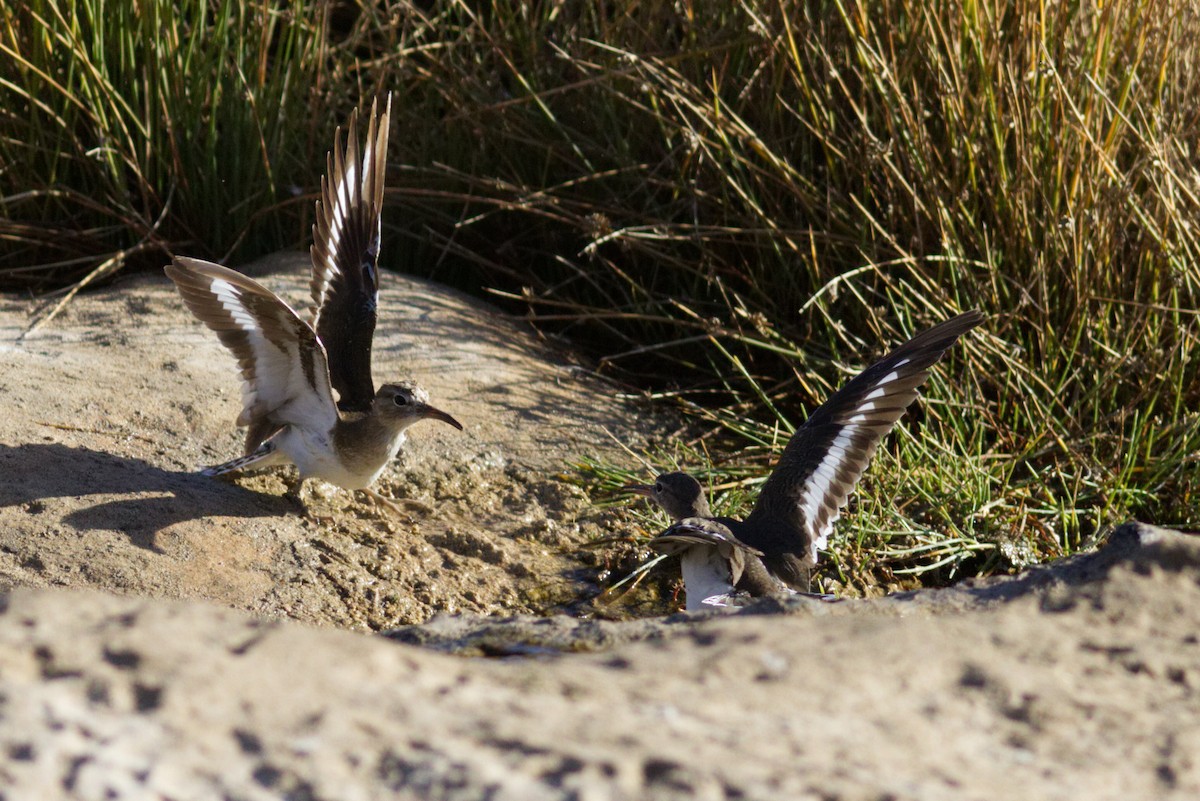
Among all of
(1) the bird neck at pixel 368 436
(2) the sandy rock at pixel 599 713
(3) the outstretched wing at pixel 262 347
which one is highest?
(2) the sandy rock at pixel 599 713

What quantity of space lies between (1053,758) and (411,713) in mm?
975

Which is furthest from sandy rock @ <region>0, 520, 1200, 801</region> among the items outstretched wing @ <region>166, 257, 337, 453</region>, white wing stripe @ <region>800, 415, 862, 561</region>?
outstretched wing @ <region>166, 257, 337, 453</region>

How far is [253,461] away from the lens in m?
4.38

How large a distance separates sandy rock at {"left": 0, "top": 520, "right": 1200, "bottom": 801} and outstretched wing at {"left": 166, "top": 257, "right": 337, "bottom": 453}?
6.75ft

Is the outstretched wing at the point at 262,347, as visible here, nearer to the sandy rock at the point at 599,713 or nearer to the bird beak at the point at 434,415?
the bird beak at the point at 434,415

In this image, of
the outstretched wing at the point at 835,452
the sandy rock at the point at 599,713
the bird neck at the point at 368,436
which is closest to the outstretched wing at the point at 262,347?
the bird neck at the point at 368,436

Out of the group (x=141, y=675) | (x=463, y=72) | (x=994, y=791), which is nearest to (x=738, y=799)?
(x=994, y=791)

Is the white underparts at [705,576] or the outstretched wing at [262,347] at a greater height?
the outstretched wing at [262,347]

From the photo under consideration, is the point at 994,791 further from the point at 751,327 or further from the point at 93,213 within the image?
the point at 93,213

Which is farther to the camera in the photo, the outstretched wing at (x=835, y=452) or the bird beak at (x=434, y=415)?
the bird beak at (x=434, y=415)

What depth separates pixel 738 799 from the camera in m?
1.70

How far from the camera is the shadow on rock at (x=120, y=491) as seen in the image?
4.00 metres

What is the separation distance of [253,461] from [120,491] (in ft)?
1.45

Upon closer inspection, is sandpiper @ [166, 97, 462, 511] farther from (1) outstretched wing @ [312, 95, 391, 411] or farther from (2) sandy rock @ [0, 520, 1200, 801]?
(2) sandy rock @ [0, 520, 1200, 801]
